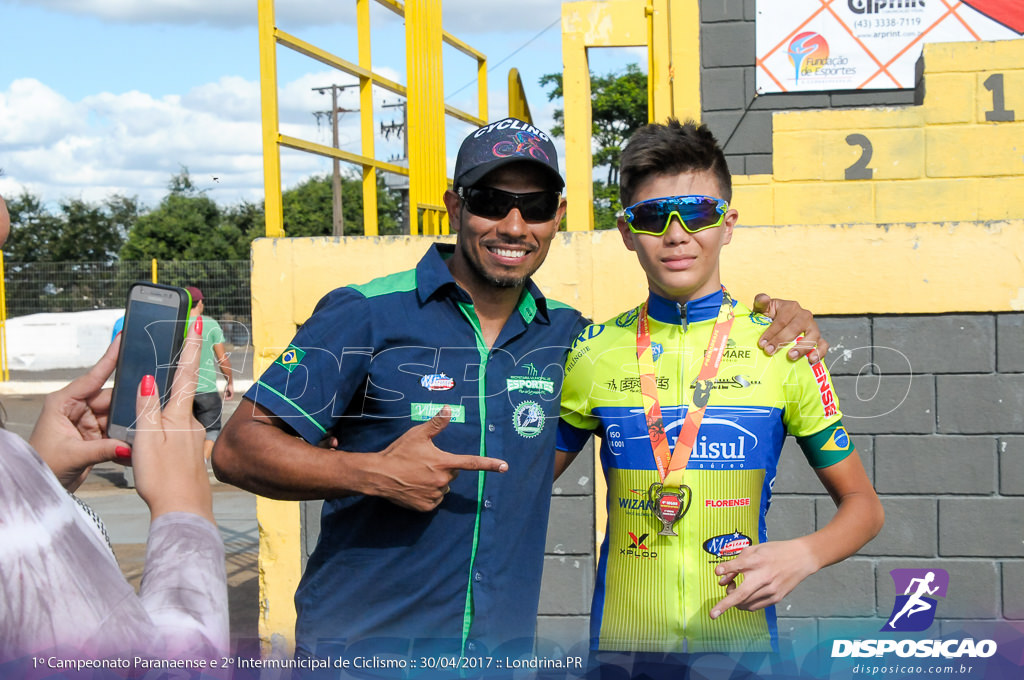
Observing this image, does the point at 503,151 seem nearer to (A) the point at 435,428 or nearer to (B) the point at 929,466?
(A) the point at 435,428

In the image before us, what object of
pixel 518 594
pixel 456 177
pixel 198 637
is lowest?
pixel 518 594

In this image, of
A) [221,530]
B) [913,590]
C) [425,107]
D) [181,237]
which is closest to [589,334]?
[913,590]


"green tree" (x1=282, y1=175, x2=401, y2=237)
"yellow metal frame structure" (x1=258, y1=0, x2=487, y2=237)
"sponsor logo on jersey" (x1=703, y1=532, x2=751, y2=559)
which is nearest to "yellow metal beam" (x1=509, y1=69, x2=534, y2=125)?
"yellow metal frame structure" (x1=258, y1=0, x2=487, y2=237)

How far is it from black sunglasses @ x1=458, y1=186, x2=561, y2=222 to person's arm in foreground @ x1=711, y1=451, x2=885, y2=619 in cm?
102

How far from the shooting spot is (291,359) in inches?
90.2

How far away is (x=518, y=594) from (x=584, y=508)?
180 cm

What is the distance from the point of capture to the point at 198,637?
1371mm

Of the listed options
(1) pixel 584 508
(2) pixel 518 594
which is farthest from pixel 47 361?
(2) pixel 518 594

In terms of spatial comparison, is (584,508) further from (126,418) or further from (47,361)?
(47,361)

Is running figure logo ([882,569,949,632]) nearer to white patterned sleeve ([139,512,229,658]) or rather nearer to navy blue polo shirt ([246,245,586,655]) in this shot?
navy blue polo shirt ([246,245,586,655])

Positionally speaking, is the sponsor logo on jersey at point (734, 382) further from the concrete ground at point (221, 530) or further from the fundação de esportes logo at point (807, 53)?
the fundação de esportes logo at point (807, 53)

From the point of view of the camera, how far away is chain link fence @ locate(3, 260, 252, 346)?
17031 mm

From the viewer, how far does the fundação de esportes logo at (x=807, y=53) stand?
5910 mm

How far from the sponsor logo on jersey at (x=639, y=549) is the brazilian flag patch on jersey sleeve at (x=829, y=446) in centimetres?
46
